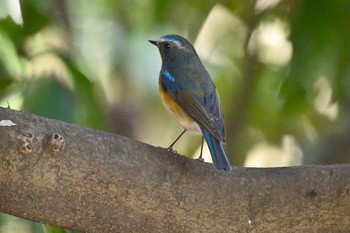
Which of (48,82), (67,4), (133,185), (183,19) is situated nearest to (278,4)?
(183,19)

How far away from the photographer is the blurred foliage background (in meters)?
3.51

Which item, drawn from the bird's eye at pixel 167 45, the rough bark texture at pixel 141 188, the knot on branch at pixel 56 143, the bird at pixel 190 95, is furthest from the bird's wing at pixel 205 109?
the knot on branch at pixel 56 143

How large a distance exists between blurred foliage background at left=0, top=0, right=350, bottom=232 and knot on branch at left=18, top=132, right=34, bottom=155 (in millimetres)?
499

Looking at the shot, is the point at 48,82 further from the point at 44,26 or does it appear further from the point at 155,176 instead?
the point at 155,176

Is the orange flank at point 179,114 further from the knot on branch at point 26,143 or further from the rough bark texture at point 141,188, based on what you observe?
the knot on branch at point 26,143

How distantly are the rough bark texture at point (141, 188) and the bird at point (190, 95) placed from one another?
0.44 ft

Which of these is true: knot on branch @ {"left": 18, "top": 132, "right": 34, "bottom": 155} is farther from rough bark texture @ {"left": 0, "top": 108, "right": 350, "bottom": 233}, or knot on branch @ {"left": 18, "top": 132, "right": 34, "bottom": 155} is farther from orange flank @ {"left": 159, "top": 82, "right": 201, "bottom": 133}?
orange flank @ {"left": 159, "top": 82, "right": 201, "bottom": 133}

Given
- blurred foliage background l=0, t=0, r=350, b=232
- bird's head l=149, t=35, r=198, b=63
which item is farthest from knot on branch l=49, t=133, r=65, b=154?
bird's head l=149, t=35, r=198, b=63

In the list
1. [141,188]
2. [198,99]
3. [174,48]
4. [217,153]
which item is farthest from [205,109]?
[141,188]

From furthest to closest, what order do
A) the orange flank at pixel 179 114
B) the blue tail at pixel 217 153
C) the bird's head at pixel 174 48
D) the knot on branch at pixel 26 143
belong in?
the bird's head at pixel 174 48 < the orange flank at pixel 179 114 < the blue tail at pixel 217 153 < the knot on branch at pixel 26 143

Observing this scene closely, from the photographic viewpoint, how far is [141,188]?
2.96 meters

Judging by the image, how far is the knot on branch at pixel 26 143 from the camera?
2719 millimetres

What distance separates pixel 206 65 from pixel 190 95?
941 millimetres

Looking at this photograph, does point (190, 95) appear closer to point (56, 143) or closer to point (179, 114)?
point (179, 114)
